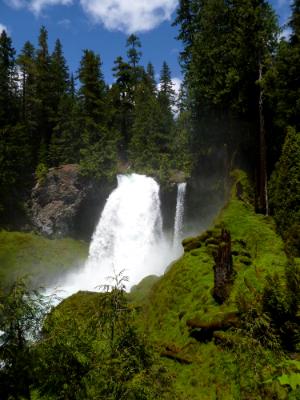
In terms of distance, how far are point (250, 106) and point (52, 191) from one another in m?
23.1

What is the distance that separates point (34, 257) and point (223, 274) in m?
25.1

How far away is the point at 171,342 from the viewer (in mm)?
13250

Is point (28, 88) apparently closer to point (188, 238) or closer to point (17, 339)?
point (188, 238)

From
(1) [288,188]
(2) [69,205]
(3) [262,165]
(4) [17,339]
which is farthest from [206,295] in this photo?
(2) [69,205]

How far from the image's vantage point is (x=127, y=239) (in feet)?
117

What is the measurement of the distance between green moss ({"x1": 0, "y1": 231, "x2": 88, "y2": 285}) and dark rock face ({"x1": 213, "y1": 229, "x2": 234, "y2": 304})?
23.6m

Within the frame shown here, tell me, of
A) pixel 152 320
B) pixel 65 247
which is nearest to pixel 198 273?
pixel 152 320

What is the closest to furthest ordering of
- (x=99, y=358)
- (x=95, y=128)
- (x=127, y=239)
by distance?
(x=99, y=358)
(x=127, y=239)
(x=95, y=128)

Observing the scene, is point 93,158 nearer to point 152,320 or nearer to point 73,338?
point 152,320

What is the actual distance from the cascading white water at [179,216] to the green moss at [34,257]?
33.1 ft

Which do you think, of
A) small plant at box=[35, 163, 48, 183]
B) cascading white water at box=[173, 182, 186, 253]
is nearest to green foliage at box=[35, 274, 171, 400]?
cascading white water at box=[173, 182, 186, 253]

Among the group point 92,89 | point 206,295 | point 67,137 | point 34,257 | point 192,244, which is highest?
point 92,89

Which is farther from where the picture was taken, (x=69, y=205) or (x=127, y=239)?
(x=69, y=205)

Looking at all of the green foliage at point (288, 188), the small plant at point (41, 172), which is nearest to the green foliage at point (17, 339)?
the green foliage at point (288, 188)
